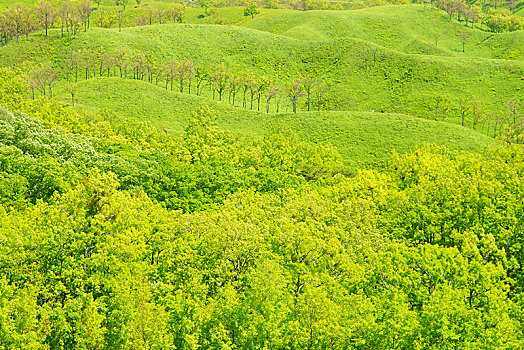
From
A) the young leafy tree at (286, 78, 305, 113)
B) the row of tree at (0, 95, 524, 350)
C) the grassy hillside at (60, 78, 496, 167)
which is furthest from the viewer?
the young leafy tree at (286, 78, 305, 113)

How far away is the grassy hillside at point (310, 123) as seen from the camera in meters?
140

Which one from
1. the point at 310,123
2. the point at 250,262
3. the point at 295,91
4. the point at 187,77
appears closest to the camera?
Result: the point at 250,262

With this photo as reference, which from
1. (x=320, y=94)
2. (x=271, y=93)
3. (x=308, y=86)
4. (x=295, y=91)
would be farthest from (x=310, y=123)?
(x=320, y=94)

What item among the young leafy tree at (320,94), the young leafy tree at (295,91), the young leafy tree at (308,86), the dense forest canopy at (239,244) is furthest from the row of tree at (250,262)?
the young leafy tree at (320,94)

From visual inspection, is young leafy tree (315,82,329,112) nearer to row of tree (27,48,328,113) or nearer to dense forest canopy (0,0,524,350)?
row of tree (27,48,328,113)

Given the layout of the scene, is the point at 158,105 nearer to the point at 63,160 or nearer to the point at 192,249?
the point at 63,160

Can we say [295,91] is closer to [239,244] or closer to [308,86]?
[308,86]

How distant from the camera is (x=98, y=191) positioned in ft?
198

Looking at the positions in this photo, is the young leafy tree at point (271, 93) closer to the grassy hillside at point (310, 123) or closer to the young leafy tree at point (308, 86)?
the young leafy tree at point (308, 86)

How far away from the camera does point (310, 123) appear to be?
504 ft

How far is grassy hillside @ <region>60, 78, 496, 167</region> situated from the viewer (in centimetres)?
14025

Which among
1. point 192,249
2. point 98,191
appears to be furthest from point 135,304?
point 98,191

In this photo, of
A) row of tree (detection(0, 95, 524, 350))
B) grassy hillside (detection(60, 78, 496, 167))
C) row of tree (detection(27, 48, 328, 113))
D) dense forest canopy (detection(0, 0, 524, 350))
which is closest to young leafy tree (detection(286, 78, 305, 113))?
row of tree (detection(27, 48, 328, 113))

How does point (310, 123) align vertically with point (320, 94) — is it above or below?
below
